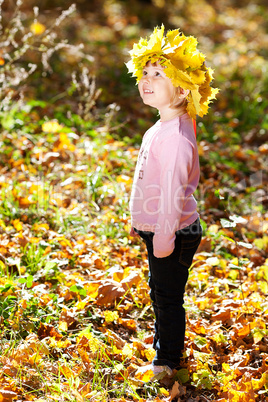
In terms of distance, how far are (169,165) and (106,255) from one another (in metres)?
1.42

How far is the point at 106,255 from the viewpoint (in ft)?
11.3

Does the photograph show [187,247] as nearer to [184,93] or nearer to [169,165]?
[169,165]

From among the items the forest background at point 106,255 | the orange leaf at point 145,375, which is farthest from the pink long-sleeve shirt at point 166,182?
the orange leaf at point 145,375

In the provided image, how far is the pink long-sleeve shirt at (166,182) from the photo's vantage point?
7.11ft

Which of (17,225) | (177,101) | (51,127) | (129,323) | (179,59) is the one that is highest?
(51,127)

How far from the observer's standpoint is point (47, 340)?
264 centimetres

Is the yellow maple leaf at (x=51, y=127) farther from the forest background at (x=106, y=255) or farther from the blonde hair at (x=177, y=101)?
the blonde hair at (x=177, y=101)

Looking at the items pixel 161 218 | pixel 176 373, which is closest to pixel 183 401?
pixel 176 373

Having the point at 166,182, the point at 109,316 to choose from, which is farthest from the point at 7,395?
the point at 166,182

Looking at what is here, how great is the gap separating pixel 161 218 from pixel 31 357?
3.24 ft

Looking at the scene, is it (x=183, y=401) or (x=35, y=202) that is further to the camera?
(x=35, y=202)

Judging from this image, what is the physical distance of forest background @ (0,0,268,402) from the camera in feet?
8.19

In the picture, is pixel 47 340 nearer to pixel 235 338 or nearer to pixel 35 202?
pixel 235 338

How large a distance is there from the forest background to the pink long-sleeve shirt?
0.47 meters
